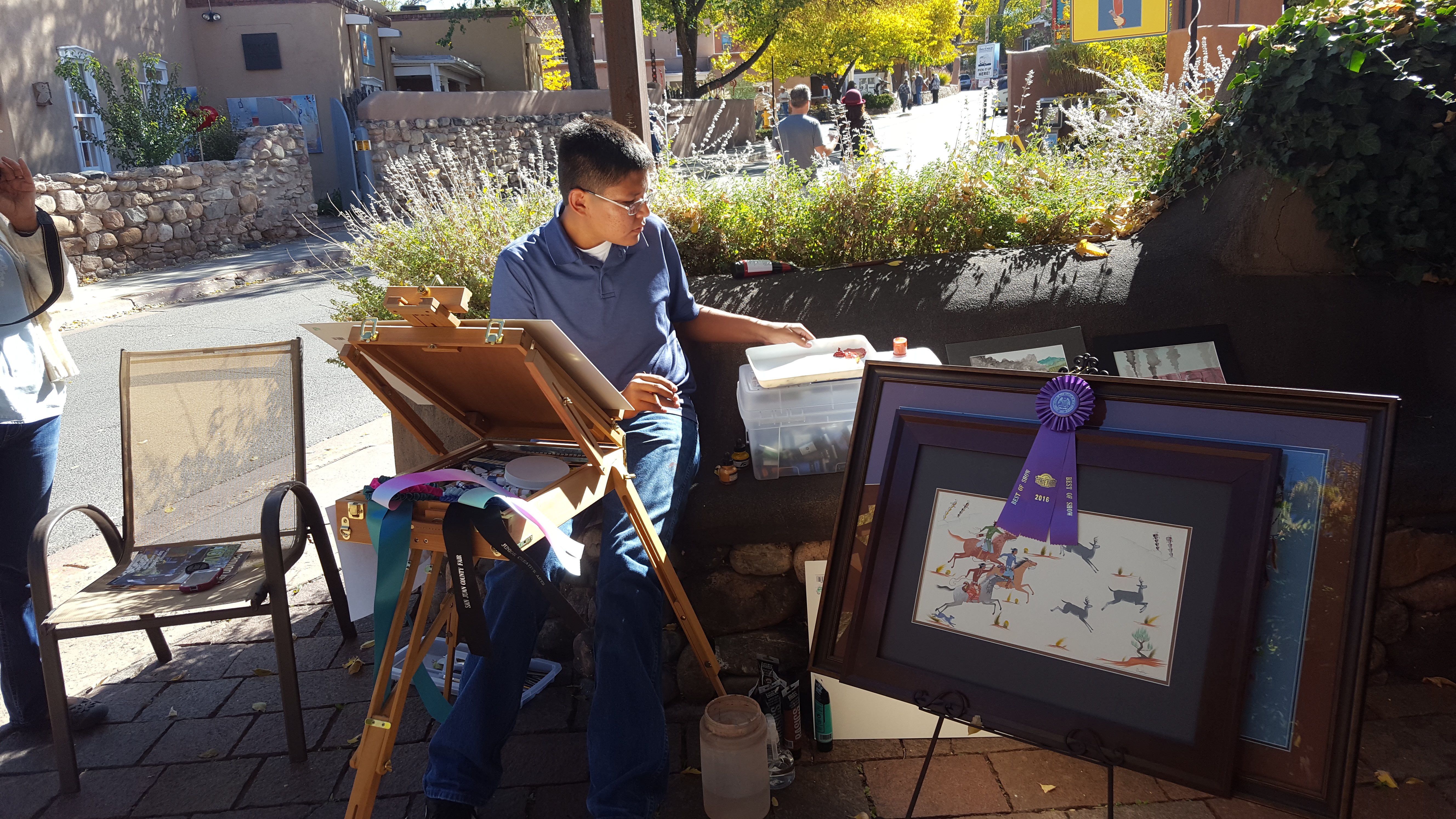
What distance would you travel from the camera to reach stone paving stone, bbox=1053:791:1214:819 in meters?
2.30

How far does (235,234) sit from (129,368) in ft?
40.8

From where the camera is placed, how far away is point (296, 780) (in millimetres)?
2613

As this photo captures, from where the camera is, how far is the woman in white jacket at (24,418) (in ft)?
8.81

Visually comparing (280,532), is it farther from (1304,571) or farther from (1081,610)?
→ (1304,571)

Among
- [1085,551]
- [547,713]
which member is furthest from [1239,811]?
[547,713]

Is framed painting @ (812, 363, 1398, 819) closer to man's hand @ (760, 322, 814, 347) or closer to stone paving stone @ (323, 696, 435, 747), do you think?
man's hand @ (760, 322, 814, 347)

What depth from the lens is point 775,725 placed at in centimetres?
258

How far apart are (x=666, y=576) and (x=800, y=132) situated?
22.0ft

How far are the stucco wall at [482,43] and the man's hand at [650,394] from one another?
78.5 feet

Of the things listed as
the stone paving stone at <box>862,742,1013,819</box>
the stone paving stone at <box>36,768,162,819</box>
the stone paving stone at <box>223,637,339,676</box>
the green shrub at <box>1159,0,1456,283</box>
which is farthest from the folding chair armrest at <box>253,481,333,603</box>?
the green shrub at <box>1159,0,1456,283</box>

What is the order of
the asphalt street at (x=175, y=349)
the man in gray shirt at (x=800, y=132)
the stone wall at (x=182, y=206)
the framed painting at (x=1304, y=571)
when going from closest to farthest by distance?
the framed painting at (x=1304, y=571)
the asphalt street at (x=175, y=349)
the man in gray shirt at (x=800, y=132)
the stone wall at (x=182, y=206)

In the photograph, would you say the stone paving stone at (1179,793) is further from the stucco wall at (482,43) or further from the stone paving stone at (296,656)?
the stucco wall at (482,43)

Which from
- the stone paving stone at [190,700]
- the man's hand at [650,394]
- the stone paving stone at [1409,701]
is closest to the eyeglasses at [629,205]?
the man's hand at [650,394]

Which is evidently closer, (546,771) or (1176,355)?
(546,771)
